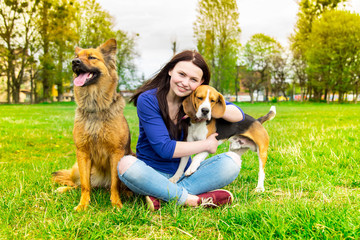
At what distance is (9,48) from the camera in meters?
32.1

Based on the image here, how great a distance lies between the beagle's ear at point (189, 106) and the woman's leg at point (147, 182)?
762 millimetres

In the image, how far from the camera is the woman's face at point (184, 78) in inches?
123

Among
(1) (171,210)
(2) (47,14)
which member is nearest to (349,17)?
(2) (47,14)

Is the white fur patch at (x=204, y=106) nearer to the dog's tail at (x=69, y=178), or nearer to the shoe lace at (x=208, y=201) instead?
the shoe lace at (x=208, y=201)

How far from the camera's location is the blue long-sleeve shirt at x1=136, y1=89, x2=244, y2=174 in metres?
2.97

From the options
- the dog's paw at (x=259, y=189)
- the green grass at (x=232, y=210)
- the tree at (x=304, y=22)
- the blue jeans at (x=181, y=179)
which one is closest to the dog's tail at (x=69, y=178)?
the green grass at (x=232, y=210)

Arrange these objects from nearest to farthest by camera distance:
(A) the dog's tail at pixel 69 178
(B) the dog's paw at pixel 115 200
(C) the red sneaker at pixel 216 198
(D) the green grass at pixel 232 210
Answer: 1. (D) the green grass at pixel 232 210
2. (C) the red sneaker at pixel 216 198
3. (B) the dog's paw at pixel 115 200
4. (A) the dog's tail at pixel 69 178

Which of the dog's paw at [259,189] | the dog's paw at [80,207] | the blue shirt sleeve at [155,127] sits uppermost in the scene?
the blue shirt sleeve at [155,127]

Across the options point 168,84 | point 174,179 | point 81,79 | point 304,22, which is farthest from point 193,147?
point 304,22

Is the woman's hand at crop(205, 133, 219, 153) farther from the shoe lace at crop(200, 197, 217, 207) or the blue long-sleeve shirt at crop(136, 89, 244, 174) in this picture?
the shoe lace at crop(200, 197, 217, 207)

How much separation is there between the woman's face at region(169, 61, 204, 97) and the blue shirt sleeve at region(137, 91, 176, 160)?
0.28 meters

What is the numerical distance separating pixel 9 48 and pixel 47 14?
5815 mm

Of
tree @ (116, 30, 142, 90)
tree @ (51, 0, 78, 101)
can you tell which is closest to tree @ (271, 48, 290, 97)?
tree @ (116, 30, 142, 90)

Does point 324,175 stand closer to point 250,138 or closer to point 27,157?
point 250,138
